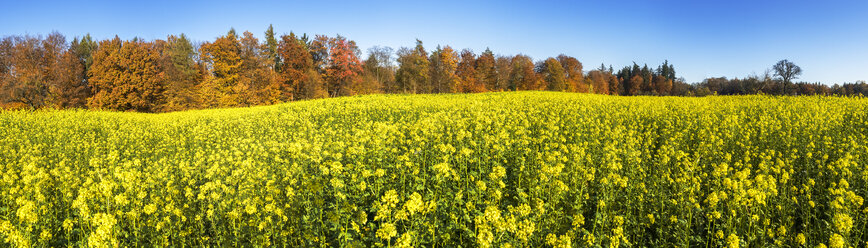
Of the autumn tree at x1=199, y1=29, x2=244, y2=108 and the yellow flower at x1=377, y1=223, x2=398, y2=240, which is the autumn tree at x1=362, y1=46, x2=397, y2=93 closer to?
the autumn tree at x1=199, y1=29, x2=244, y2=108

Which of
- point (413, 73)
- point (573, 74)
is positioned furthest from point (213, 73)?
point (573, 74)

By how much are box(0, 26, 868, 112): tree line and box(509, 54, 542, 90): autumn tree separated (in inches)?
174

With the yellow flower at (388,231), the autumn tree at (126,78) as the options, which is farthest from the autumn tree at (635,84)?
the yellow flower at (388,231)

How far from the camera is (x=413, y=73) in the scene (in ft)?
188

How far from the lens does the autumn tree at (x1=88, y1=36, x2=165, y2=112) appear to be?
3953 cm

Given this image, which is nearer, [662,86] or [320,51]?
[320,51]

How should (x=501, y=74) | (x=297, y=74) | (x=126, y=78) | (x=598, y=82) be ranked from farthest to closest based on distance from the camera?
(x=598, y=82), (x=501, y=74), (x=297, y=74), (x=126, y=78)

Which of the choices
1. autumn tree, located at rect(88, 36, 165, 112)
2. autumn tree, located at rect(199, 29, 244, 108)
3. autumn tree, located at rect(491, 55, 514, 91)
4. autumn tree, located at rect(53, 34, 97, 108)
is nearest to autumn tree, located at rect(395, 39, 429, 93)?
autumn tree, located at rect(491, 55, 514, 91)

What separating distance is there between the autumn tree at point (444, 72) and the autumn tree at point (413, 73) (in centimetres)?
150

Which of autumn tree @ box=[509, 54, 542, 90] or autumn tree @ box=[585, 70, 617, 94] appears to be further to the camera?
autumn tree @ box=[585, 70, 617, 94]

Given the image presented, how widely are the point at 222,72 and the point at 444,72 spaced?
105 feet

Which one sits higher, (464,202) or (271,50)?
(271,50)

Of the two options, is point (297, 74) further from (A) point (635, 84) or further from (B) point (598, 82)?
(A) point (635, 84)

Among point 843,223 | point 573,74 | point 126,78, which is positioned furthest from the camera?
point 573,74
